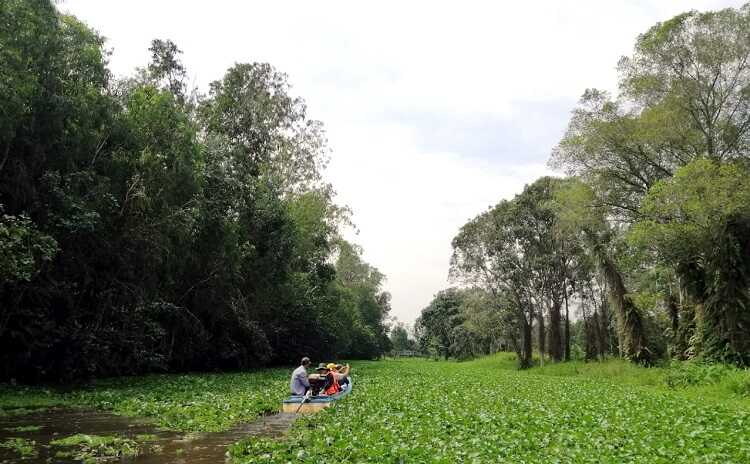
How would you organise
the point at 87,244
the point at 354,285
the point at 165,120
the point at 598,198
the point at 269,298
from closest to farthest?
the point at 87,244, the point at 165,120, the point at 598,198, the point at 269,298, the point at 354,285

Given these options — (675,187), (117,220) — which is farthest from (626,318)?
(117,220)

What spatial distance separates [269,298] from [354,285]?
44.0 m

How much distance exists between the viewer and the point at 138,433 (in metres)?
10.8

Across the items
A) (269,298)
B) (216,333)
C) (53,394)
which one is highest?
(269,298)

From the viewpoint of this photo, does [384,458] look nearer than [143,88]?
Yes

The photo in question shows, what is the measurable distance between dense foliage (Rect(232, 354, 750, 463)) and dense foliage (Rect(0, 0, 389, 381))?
8.80 m

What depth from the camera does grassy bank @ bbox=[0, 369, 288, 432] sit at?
12.6 metres

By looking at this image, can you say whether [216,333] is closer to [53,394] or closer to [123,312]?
[123,312]

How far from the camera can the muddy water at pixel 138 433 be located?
868cm

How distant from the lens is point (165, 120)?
20359 millimetres

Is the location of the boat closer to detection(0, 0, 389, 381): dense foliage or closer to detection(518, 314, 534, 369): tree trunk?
detection(0, 0, 389, 381): dense foliage

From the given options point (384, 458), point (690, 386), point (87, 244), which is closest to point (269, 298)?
point (87, 244)

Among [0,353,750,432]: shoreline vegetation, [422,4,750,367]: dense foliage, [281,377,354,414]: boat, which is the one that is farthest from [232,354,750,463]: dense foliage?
[422,4,750,367]: dense foliage

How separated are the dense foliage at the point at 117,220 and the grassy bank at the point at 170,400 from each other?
1.98 meters
